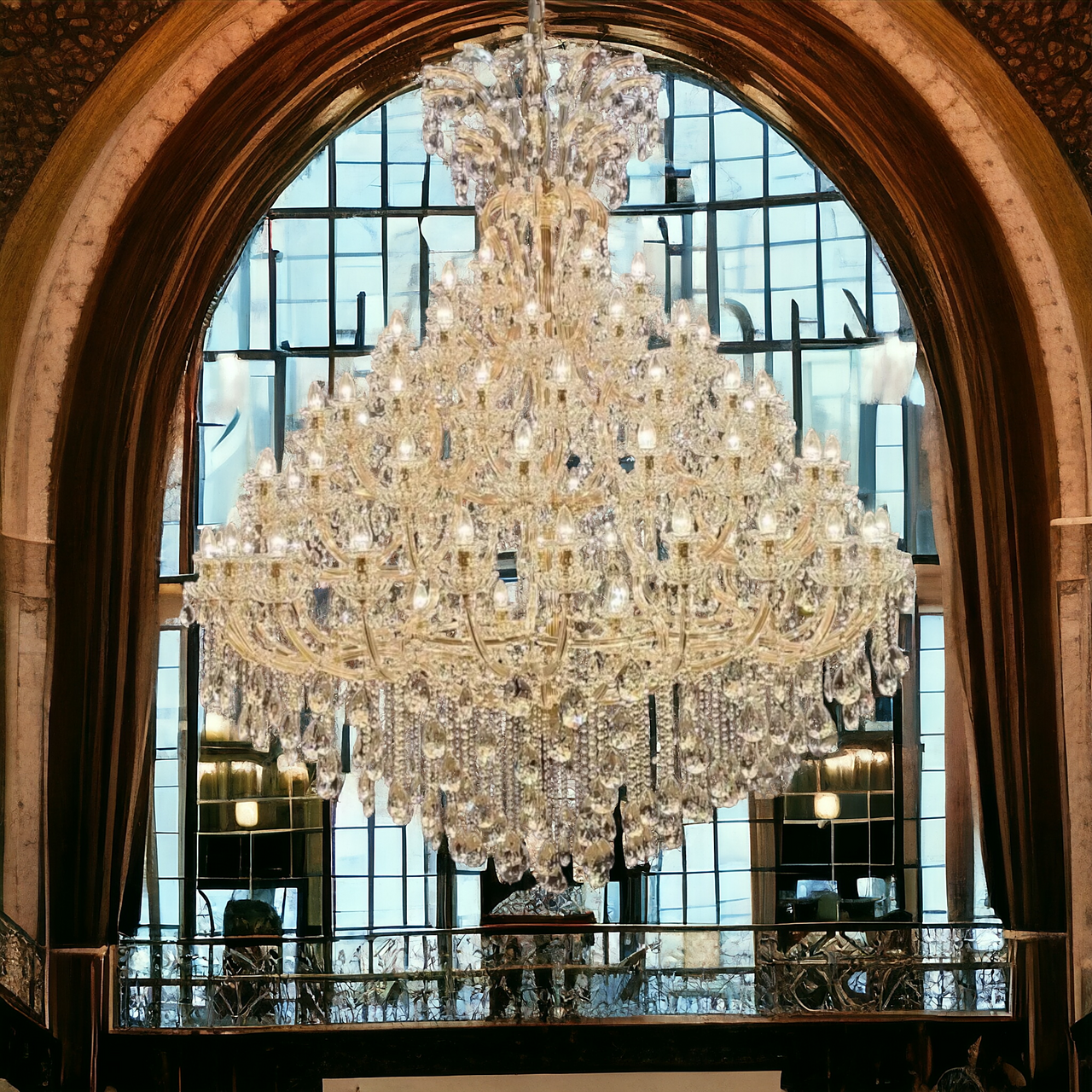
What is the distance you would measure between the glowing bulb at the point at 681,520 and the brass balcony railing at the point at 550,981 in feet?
13.6

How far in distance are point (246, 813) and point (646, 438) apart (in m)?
5.03

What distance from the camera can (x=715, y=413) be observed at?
204 inches

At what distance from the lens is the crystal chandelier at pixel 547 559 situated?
5000 millimetres

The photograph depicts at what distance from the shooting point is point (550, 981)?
8312 millimetres

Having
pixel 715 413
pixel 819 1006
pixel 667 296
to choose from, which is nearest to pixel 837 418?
pixel 667 296

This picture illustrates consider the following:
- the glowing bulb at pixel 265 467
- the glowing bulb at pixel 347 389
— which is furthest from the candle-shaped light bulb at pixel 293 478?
the glowing bulb at pixel 347 389

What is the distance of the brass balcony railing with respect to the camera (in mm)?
8289

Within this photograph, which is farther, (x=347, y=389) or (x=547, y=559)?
(x=347, y=389)

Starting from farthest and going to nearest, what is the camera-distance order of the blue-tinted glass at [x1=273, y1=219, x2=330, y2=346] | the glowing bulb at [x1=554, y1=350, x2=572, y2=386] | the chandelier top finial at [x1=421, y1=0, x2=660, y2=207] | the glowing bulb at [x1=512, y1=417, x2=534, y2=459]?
the blue-tinted glass at [x1=273, y1=219, x2=330, y2=346], the chandelier top finial at [x1=421, y1=0, x2=660, y2=207], the glowing bulb at [x1=554, y1=350, x2=572, y2=386], the glowing bulb at [x1=512, y1=417, x2=534, y2=459]

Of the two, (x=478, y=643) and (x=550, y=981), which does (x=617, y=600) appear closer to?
(x=478, y=643)

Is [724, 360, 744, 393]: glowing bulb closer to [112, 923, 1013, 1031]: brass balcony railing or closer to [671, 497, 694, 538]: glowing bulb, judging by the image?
[671, 497, 694, 538]: glowing bulb

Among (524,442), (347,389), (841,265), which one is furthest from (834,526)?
(841,265)

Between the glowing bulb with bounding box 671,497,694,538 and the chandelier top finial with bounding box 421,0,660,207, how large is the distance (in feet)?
4.10

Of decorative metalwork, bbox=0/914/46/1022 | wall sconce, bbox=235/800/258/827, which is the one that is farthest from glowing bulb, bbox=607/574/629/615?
wall sconce, bbox=235/800/258/827
